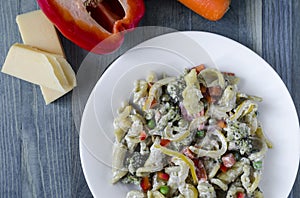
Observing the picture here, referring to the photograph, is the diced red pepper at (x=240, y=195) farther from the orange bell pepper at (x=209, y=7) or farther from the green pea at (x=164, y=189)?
the orange bell pepper at (x=209, y=7)

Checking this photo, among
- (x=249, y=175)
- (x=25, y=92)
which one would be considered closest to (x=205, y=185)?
(x=249, y=175)

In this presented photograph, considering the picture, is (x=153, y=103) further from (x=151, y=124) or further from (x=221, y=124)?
(x=221, y=124)

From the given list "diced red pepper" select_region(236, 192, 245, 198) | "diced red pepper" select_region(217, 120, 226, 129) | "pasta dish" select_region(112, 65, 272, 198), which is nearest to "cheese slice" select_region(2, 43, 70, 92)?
"pasta dish" select_region(112, 65, 272, 198)

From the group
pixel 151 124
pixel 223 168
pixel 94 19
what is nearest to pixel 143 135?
pixel 151 124

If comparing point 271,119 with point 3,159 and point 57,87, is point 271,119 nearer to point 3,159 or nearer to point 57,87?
point 57,87

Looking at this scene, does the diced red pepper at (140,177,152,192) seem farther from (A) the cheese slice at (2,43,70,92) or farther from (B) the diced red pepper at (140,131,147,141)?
(A) the cheese slice at (2,43,70,92)

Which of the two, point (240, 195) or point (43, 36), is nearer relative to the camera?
point (240, 195)
